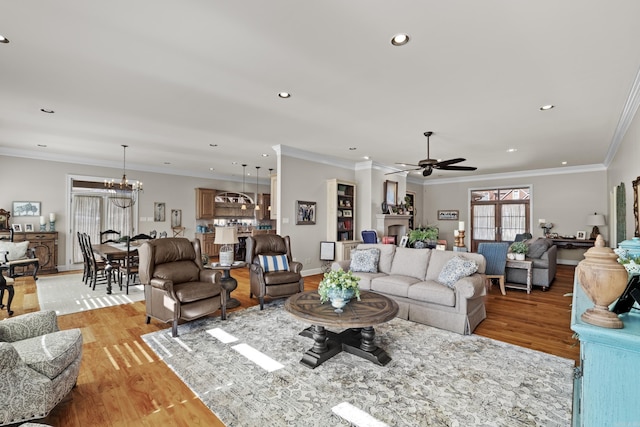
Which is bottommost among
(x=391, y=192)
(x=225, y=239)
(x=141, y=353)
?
(x=141, y=353)

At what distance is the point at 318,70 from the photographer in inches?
120

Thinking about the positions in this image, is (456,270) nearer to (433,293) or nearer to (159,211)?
(433,293)

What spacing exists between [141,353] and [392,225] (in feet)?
23.1

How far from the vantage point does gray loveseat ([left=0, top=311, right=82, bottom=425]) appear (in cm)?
176

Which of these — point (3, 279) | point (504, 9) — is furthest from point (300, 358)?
point (3, 279)

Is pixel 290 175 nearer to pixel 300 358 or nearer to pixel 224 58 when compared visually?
pixel 224 58

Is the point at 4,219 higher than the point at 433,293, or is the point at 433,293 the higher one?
the point at 4,219

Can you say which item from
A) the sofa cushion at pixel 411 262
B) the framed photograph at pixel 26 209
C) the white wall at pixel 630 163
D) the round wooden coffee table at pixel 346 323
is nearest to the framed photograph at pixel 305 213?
the sofa cushion at pixel 411 262

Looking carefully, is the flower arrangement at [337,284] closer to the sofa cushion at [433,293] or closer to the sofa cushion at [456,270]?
the sofa cushion at [433,293]

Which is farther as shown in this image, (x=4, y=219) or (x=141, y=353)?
(x=4, y=219)

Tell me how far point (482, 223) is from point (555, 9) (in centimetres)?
925

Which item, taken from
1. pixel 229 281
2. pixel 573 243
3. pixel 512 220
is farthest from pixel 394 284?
pixel 512 220

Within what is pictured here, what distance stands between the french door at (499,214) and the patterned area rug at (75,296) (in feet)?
32.7

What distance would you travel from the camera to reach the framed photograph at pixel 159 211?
8.88 meters
